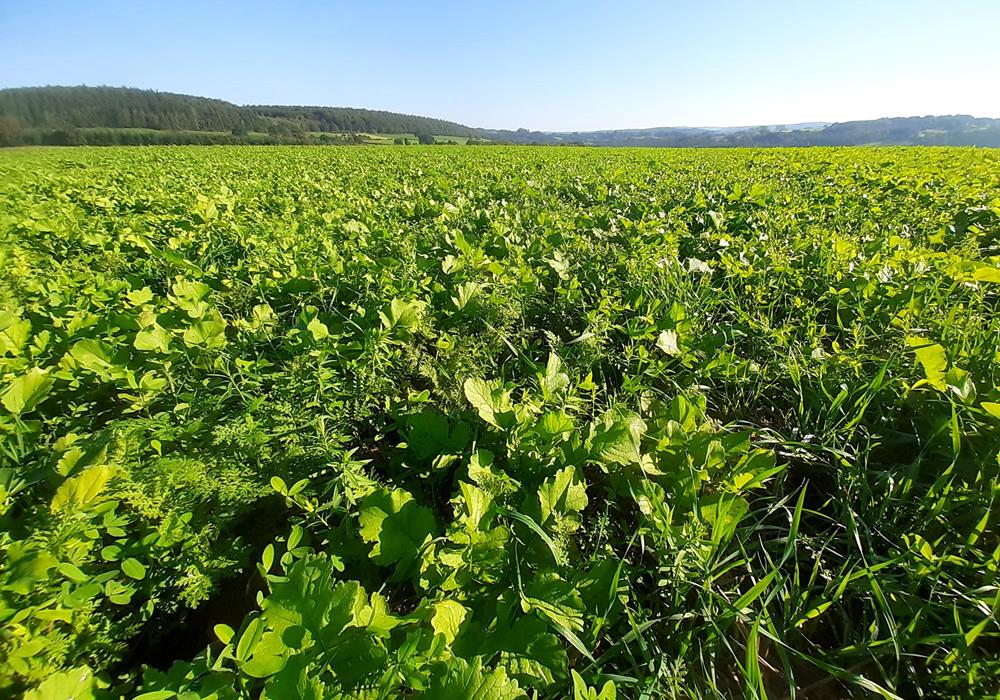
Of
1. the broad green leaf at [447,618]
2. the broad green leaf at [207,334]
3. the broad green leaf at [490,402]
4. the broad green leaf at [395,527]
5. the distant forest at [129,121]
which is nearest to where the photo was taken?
the broad green leaf at [447,618]

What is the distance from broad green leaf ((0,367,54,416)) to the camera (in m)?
1.54

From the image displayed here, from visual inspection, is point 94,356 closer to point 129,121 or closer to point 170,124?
point 170,124

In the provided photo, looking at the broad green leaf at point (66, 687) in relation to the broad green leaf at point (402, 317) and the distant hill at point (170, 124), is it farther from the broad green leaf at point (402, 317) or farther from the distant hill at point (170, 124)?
the distant hill at point (170, 124)

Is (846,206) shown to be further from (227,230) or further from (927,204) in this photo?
(227,230)

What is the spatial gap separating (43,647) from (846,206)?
23.6ft

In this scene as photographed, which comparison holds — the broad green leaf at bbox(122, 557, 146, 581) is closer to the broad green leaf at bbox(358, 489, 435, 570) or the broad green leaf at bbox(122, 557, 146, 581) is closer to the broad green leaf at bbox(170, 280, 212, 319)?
the broad green leaf at bbox(358, 489, 435, 570)

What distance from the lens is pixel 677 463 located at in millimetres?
1609

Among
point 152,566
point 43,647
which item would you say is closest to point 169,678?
point 43,647

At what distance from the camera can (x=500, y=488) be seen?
57.7 inches

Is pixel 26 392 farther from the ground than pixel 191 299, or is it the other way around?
pixel 191 299

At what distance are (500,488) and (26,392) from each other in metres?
1.69

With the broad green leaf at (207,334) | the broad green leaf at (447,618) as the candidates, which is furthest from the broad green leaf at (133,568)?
the broad green leaf at (207,334)

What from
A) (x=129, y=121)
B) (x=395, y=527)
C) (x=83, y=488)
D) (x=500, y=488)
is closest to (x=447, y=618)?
(x=395, y=527)

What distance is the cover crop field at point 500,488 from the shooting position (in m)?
1.08
